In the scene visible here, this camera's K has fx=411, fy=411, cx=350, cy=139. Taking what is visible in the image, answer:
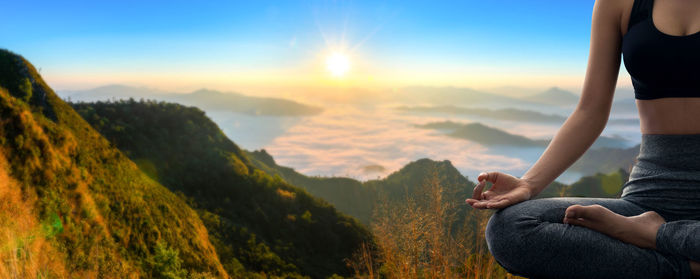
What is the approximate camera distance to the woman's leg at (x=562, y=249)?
157 centimetres

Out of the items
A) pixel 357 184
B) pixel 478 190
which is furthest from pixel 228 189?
pixel 478 190

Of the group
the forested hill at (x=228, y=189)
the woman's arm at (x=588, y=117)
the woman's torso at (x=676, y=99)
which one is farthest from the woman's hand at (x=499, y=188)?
the forested hill at (x=228, y=189)

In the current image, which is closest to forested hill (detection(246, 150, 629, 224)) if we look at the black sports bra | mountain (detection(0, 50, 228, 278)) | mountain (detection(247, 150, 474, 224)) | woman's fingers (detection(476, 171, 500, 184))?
mountain (detection(247, 150, 474, 224))

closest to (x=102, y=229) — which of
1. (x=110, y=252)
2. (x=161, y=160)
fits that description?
(x=110, y=252)

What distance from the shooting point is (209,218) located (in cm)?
1911

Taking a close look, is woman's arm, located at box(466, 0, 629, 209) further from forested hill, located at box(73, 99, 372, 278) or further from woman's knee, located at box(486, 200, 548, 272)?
forested hill, located at box(73, 99, 372, 278)

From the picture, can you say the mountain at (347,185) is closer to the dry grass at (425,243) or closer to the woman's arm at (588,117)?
the dry grass at (425,243)

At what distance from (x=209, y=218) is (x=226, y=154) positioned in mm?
19582

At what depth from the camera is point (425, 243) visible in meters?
3.00

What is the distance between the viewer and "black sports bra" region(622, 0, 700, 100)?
5.41 feet

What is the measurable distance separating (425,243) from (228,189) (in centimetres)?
2929

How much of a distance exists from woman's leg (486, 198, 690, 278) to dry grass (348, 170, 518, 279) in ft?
3.95

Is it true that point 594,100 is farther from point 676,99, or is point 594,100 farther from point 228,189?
point 228,189

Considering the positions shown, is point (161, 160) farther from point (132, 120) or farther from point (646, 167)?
point (646, 167)
